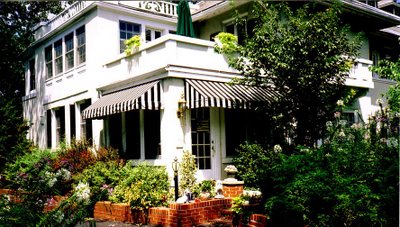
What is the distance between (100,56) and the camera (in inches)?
660

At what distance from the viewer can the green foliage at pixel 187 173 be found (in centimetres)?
1133

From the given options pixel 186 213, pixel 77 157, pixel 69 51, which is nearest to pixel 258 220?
pixel 186 213

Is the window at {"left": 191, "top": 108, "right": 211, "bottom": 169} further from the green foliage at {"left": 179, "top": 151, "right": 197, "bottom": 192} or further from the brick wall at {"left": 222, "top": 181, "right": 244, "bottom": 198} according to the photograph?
the brick wall at {"left": 222, "top": 181, "right": 244, "bottom": 198}

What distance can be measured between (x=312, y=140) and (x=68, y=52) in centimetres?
1269

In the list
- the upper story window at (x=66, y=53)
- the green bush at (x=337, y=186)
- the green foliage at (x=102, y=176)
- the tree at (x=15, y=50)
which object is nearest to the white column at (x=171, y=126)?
the green foliage at (x=102, y=176)

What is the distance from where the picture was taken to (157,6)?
18.5m

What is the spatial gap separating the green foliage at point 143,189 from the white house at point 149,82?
3.19 feet

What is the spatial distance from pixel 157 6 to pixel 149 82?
676 centimetres

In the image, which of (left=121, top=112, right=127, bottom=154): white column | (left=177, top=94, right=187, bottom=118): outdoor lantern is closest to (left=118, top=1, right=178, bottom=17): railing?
(left=121, top=112, right=127, bottom=154): white column

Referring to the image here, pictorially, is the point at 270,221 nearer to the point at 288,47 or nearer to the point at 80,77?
the point at 288,47

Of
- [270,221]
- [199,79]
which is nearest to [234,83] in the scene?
[199,79]

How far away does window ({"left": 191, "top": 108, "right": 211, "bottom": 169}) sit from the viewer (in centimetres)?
1288

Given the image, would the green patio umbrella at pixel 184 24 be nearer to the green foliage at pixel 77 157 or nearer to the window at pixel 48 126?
the green foliage at pixel 77 157

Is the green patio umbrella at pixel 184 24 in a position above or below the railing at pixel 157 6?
below
